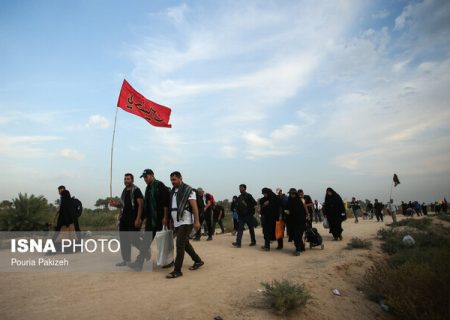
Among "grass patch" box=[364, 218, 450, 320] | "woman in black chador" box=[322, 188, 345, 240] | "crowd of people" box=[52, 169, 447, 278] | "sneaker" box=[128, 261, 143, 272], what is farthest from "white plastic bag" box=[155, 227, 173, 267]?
"woman in black chador" box=[322, 188, 345, 240]

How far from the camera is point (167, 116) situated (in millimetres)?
12234

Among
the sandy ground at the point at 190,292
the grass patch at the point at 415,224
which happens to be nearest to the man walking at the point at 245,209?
the sandy ground at the point at 190,292

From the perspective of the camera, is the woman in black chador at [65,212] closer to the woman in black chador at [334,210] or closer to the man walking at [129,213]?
the man walking at [129,213]

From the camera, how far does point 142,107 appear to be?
37.2ft

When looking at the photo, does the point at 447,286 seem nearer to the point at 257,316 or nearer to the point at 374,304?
the point at 374,304

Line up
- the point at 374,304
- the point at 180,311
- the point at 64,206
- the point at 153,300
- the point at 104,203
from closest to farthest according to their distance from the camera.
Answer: the point at 180,311 → the point at 153,300 → the point at 374,304 → the point at 64,206 → the point at 104,203

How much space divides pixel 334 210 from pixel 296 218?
2918 millimetres

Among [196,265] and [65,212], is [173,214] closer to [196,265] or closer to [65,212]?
[196,265]

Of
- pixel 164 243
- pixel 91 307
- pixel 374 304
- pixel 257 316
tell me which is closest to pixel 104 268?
pixel 164 243

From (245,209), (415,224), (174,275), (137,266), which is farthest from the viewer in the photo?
(415,224)

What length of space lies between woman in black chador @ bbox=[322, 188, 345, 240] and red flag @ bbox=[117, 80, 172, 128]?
6.86 m

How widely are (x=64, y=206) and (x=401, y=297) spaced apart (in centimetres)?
940

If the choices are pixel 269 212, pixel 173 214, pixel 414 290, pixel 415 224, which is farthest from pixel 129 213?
pixel 415 224

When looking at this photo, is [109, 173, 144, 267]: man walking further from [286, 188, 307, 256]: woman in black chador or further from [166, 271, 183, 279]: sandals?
[286, 188, 307, 256]: woman in black chador
